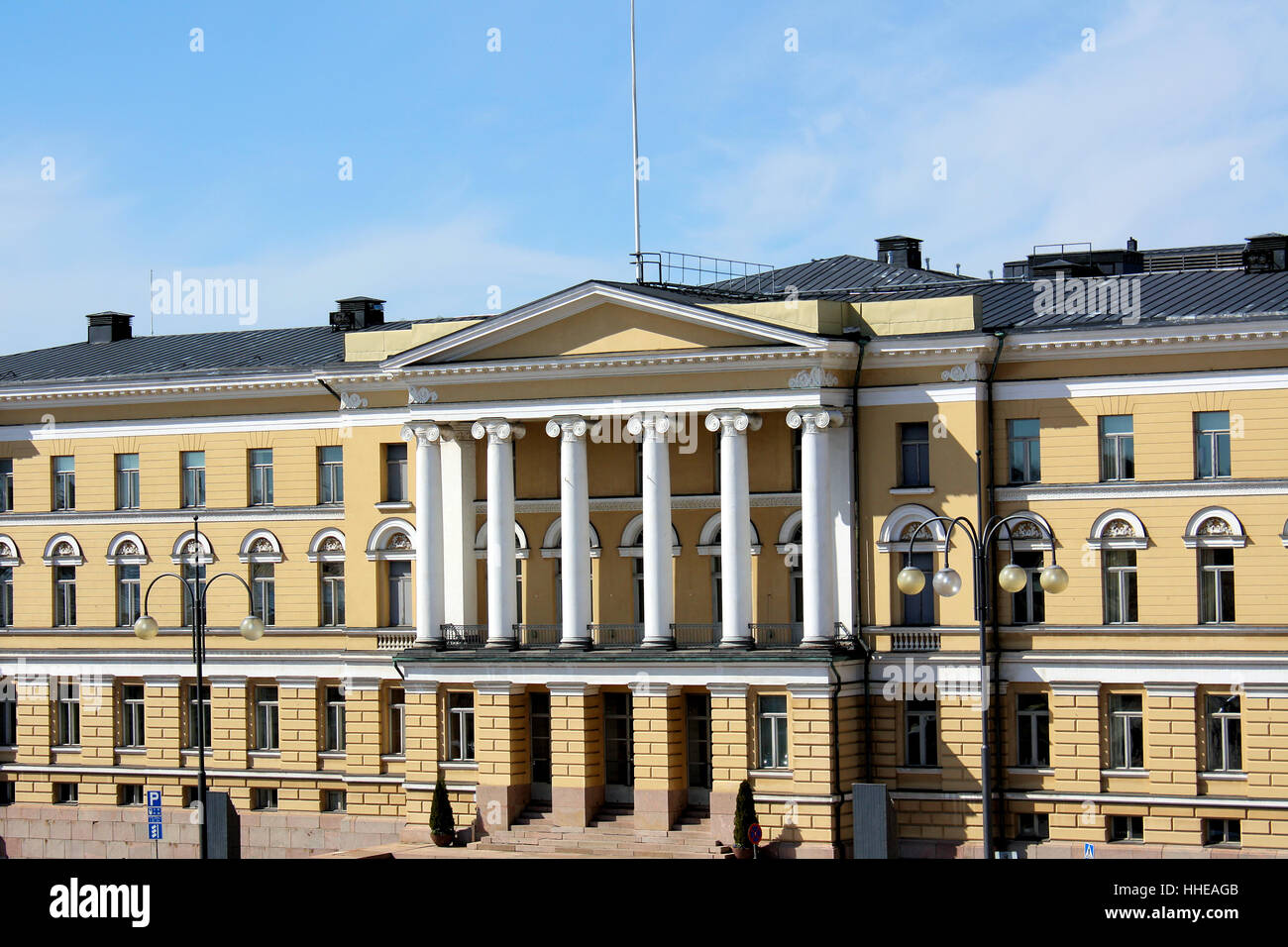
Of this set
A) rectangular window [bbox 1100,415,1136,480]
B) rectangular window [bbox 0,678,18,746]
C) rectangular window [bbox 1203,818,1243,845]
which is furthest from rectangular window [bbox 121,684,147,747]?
rectangular window [bbox 1203,818,1243,845]

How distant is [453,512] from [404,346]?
15.0 ft

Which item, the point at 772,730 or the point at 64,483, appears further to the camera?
A: the point at 64,483

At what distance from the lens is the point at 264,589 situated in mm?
51688

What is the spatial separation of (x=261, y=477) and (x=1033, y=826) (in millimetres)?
23231

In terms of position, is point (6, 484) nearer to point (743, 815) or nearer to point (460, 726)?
→ point (460, 726)

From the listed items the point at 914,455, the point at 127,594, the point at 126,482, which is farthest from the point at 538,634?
the point at 126,482

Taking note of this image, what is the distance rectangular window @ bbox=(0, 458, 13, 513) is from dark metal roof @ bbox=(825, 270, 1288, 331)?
2534cm

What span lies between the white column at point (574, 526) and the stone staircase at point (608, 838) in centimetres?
438

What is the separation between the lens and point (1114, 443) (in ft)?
138

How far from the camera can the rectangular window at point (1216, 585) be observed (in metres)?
41.0

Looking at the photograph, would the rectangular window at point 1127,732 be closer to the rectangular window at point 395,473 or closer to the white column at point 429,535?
the white column at point 429,535

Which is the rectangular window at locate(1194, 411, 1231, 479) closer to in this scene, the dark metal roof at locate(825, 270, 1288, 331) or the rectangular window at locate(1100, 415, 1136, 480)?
the rectangular window at locate(1100, 415, 1136, 480)
